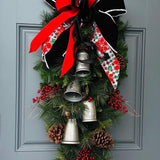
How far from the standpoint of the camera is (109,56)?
1.86ft

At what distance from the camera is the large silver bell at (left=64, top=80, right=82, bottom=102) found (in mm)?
551

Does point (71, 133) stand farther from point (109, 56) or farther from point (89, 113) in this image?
point (109, 56)

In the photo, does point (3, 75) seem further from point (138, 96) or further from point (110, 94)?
point (138, 96)

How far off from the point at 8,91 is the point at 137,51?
0.59 metres

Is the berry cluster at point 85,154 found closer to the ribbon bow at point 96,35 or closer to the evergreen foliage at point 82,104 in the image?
the evergreen foliage at point 82,104

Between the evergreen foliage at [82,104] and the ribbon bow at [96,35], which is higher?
the ribbon bow at [96,35]

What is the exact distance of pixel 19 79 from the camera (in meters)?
0.68

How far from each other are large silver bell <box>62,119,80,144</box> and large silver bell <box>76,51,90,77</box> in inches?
6.6

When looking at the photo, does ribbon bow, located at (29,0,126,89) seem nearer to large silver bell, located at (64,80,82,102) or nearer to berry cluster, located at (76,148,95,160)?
large silver bell, located at (64,80,82,102)

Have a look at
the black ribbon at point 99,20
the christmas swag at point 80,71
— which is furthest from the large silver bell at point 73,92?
the black ribbon at point 99,20

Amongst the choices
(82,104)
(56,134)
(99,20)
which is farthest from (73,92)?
(99,20)

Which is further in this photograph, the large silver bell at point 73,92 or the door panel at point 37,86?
the door panel at point 37,86

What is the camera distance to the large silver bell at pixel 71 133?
56 cm

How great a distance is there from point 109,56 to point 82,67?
0.11 meters
